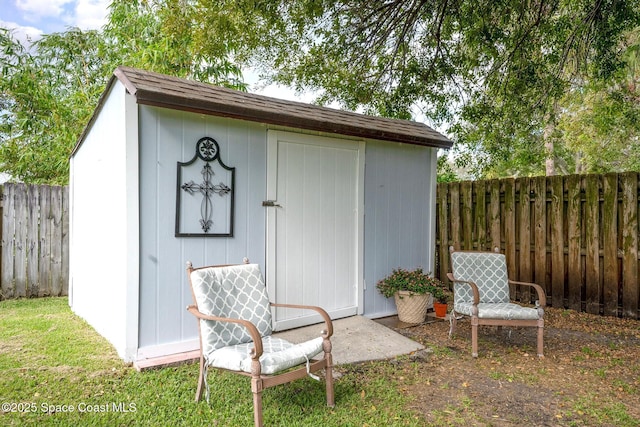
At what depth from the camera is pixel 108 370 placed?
3.04m

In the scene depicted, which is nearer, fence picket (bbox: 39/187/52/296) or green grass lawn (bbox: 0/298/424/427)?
green grass lawn (bbox: 0/298/424/427)

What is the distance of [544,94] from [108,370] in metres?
5.99

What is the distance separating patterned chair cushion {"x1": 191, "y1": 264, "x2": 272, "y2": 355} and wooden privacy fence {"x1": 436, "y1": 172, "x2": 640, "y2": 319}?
13.5 feet

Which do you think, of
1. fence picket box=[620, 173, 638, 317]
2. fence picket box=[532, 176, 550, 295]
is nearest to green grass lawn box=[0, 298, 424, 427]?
fence picket box=[532, 176, 550, 295]

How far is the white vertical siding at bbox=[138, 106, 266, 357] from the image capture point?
10.6 ft

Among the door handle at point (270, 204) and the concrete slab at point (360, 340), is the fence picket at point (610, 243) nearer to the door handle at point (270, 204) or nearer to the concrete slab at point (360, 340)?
the concrete slab at point (360, 340)

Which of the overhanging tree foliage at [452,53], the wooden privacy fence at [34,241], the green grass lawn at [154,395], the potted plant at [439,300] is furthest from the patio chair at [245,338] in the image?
the wooden privacy fence at [34,241]

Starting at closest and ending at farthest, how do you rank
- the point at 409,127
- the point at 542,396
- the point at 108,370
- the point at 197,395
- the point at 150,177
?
the point at 197,395 → the point at 542,396 → the point at 108,370 → the point at 150,177 → the point at 409,127

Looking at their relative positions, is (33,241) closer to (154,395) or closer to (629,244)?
(154,395)

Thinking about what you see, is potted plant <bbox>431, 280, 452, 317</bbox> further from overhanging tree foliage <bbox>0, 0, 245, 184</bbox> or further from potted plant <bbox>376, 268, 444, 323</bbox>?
overhanging tree foliage <bbox>0, 0, 245, 184</bbox>

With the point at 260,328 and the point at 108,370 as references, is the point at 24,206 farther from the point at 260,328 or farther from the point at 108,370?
the point at 260,328

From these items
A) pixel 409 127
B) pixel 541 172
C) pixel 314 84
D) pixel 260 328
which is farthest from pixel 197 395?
pixel 541 172

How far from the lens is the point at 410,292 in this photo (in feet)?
14.6

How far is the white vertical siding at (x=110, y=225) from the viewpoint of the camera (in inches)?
123
